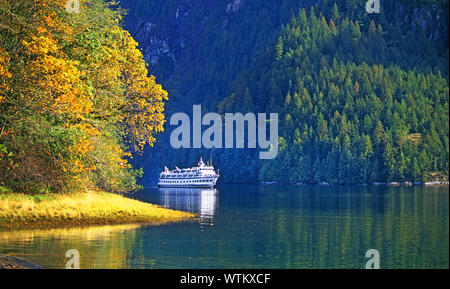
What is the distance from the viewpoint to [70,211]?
55906 millimetres

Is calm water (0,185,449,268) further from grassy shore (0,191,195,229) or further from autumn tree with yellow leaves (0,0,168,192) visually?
autumn tree with yellow leaves (0,0,168,192)

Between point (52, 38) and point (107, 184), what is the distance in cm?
1434

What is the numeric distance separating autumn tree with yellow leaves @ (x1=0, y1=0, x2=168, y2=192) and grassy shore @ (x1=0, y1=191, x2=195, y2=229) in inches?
45.7

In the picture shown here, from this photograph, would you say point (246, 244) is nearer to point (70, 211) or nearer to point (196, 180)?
point (70, 211)

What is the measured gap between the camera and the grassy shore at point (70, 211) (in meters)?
53.1

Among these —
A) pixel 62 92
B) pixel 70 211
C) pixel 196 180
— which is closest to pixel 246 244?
pixel 70 211

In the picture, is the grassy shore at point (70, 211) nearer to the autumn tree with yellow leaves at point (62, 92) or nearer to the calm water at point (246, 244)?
the autumn tree with yellow leaves at point (62, 92)

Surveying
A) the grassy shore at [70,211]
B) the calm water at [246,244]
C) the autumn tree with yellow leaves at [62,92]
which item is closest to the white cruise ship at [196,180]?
the calm water at [246,244]

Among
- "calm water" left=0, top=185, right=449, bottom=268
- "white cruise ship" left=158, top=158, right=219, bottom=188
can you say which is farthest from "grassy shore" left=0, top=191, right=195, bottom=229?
"white cruise ship" left=158, top=158, right=219, bottom=188

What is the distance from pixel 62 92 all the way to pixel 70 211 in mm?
9056

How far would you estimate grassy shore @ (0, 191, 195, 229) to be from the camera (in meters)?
53.1

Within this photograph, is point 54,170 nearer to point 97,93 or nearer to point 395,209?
point 97,93
